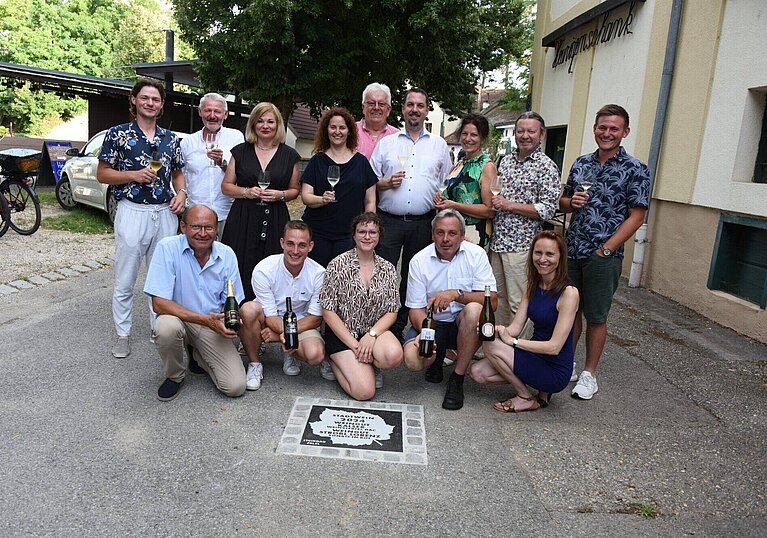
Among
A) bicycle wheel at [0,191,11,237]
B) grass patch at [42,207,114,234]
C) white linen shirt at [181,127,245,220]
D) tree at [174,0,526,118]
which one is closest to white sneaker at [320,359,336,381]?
white linen shirt at [181,127,245,220]

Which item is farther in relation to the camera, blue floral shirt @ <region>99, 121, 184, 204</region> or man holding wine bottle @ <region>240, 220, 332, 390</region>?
blue floral shirt @ <region>99, 121, 184, 204</region>

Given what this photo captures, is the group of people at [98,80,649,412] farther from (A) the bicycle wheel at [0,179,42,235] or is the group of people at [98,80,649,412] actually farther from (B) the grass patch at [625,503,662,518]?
(A) the bicycle wheel at [0,179,42,235]

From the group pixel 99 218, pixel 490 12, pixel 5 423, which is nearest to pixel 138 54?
pixel 490 12

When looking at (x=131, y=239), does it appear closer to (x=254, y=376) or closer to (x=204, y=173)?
(x=204, y=173)

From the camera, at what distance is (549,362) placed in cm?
389

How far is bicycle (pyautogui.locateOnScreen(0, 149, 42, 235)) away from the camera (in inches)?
345

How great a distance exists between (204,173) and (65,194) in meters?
8.03

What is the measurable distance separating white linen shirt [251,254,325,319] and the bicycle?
253 inches

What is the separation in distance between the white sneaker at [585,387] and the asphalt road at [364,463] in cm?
7

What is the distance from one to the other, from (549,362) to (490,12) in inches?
775

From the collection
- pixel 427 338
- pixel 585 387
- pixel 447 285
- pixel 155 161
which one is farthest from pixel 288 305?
pixel 585 387

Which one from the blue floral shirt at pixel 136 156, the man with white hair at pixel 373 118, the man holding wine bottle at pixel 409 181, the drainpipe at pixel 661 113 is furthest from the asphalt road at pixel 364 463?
the drainpipe at pixel 661 113

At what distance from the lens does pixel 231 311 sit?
12.7 ft

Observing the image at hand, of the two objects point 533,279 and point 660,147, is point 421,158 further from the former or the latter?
point 660,147
